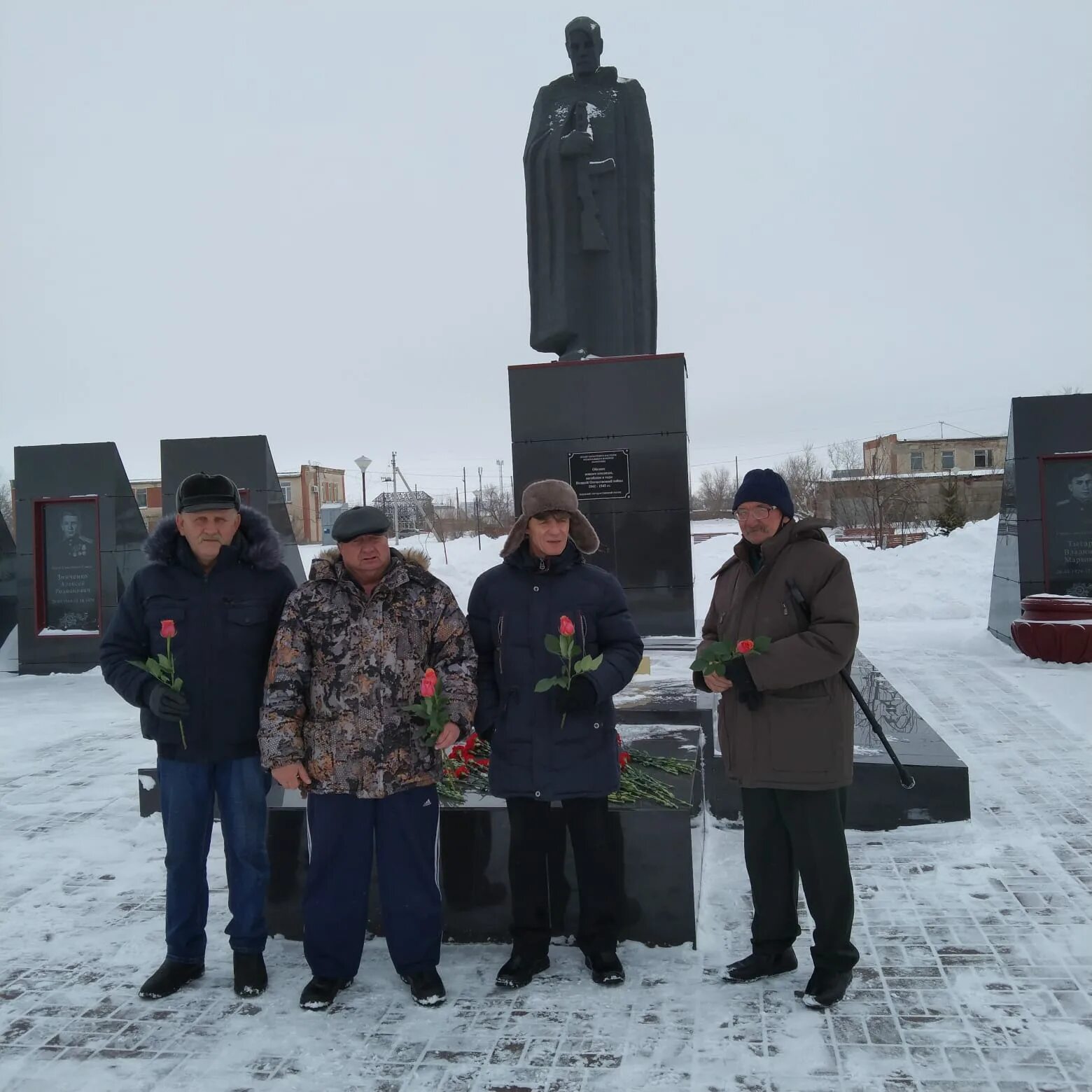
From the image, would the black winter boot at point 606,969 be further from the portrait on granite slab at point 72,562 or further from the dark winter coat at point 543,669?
the portrait on granite slab at point 72,562

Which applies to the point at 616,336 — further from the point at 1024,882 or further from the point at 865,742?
the point at 1024,882

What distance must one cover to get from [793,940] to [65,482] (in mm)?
10444

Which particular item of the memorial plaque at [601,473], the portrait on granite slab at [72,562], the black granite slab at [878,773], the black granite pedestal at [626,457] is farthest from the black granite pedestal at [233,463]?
the black granite slab at [878,773]

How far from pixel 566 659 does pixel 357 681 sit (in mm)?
669

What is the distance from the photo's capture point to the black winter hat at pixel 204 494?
316 centimetres

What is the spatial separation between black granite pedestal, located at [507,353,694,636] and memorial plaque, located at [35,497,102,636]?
6148 millimetres

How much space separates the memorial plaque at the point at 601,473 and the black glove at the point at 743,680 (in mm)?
4645

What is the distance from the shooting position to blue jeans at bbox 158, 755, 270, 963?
3.17 meters

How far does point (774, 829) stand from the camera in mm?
3102

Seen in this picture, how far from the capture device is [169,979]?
10.4ft

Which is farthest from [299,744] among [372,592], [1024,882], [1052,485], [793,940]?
[1052,485]

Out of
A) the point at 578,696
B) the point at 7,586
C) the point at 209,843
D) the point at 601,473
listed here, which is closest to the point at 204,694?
the point at 209,843

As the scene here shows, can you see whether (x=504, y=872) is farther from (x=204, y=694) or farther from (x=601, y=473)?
(x=601, y=473)

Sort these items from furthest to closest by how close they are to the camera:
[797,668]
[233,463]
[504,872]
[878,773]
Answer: [233,463]
[878,773]
[504,872]
[797,668]
